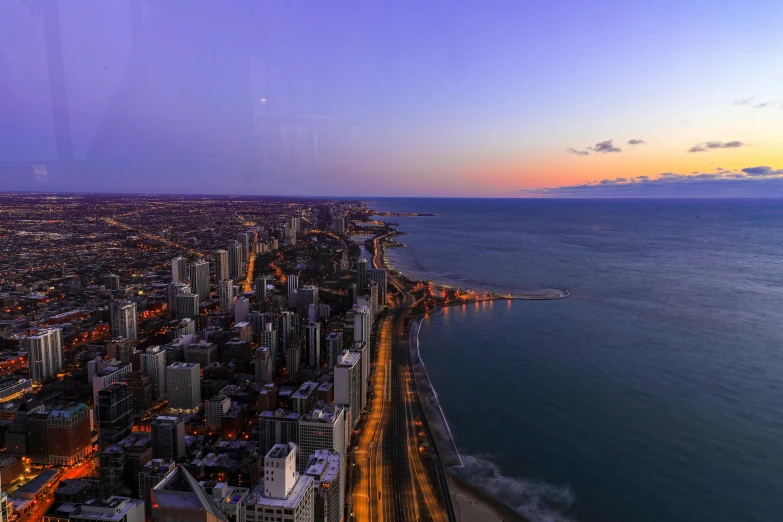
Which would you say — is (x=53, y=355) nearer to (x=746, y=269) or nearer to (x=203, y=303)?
(x=203, y=303)

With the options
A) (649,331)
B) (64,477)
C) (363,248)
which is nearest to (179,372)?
(64,477)

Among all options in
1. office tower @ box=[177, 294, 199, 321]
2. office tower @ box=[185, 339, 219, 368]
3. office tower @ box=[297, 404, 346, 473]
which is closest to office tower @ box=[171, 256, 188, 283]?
office tower @ box=[177, 294, 199, 321]

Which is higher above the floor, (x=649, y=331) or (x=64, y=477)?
(x=649, y=331)

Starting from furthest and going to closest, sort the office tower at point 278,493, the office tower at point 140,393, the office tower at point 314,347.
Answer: the office tower at point 314,347 → the office tower at point 140,393 → the office tower at point 278,493

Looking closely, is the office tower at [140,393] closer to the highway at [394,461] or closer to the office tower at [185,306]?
the highway at [394,461]

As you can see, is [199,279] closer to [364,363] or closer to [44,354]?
[44,354]

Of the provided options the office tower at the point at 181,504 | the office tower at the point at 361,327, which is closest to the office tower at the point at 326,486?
the office tower at the point at 181,504

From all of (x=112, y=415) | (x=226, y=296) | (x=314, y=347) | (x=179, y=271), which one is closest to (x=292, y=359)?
(x=314, y=347)
